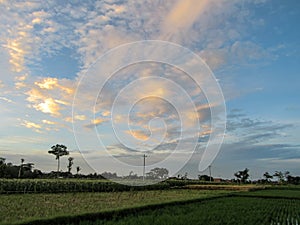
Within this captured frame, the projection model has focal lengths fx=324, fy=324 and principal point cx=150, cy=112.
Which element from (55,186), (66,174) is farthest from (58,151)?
(55,186)

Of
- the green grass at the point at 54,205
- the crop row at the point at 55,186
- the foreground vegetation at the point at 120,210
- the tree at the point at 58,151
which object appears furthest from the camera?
the tree at the point at 58,151

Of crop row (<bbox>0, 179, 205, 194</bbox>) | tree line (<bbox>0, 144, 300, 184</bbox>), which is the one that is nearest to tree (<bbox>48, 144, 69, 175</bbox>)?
tree line (<bbox>0, 144, 300, 184</bbox>)

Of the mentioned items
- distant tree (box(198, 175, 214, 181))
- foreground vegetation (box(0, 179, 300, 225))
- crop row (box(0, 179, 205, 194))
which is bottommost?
foreground vegetation (box(0, 179, 300, 225))

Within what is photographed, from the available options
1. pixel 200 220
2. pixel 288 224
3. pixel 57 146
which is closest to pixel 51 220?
pixel 200 220

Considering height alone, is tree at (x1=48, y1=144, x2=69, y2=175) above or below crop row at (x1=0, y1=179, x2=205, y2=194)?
above

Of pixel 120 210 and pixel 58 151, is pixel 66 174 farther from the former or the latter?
pixel 120 210

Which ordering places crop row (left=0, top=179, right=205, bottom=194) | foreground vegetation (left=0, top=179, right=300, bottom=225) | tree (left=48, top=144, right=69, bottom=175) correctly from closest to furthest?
foreground vegetation (left=0, top=179, right=300, bottom=225) < crop row (left=0, top=179, right=205, bottom=194) < tree (left=48, top=144, right=69, bottom=175)

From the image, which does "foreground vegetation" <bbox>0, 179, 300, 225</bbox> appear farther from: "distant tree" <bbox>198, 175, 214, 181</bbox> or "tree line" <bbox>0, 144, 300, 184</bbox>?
"distant tree" <bbox>198, 175, 214, 181</bbox>

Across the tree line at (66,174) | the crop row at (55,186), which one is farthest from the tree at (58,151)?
the crop row at (55,186)

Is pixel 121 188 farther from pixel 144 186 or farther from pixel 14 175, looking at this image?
pixel 14 175

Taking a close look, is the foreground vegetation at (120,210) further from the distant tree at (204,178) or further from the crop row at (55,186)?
the distant tree at (204,178)

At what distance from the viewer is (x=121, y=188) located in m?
36.3

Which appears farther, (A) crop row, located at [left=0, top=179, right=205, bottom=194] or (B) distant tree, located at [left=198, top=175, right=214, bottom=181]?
(B) distant tree, located at [left=198, top=175, right=214, bottom=181]

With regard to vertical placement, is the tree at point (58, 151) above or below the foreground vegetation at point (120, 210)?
above
